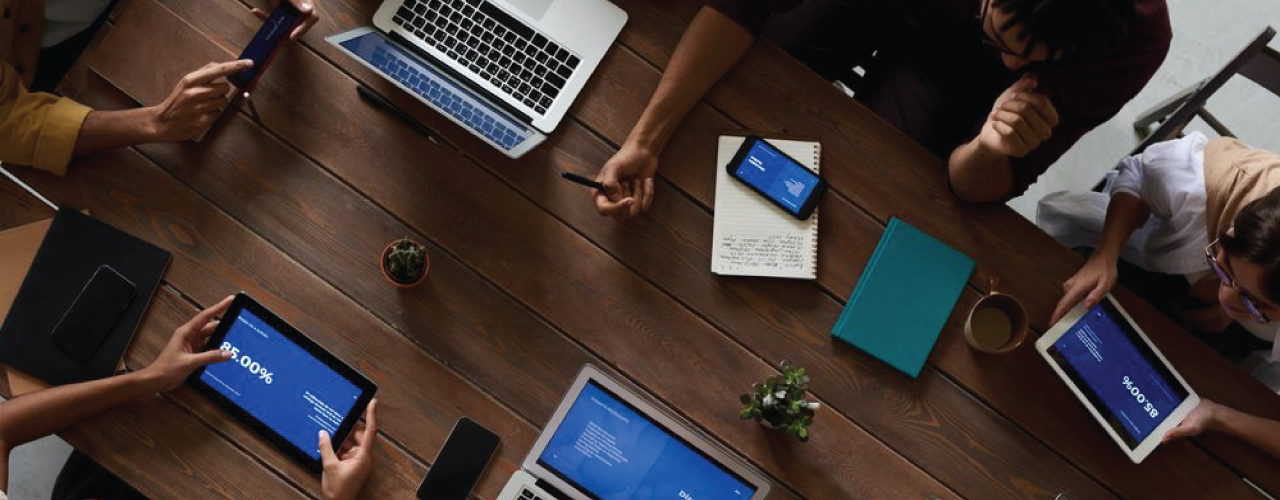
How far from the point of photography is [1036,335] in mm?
1622

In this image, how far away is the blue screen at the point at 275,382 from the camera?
1483 millimetres

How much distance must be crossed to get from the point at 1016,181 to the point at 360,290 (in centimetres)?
123

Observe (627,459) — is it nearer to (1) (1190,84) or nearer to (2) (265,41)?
(2) (265,41)

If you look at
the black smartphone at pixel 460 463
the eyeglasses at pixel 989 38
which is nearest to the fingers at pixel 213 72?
the black smartphone at pixel 460 463

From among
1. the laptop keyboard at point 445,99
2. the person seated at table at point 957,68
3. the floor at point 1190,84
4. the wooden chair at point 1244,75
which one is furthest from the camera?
the floor at point 1190,84

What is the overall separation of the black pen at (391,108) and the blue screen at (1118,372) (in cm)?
122

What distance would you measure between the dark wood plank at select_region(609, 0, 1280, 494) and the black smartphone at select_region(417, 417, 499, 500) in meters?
0.63

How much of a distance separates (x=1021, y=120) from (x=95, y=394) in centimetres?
162

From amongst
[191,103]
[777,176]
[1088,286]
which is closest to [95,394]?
[191,103]

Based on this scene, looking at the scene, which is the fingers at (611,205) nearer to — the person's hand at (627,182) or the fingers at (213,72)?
the person's hand at (627,182)

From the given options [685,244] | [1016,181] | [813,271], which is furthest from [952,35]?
[685,244]

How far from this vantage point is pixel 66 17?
1.73m

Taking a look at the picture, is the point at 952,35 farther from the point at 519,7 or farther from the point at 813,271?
the point at 519,7

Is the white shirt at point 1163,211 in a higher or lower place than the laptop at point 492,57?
higher
